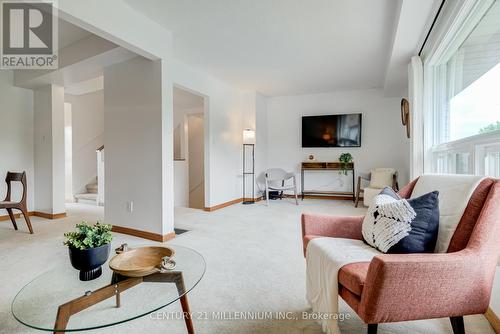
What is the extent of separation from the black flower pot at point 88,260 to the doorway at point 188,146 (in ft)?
13.4

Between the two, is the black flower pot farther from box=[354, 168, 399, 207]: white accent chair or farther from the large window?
box=[354, 168, 399, 207]: white accent chair

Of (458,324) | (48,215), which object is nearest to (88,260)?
(458,324)

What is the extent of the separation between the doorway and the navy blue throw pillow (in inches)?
175

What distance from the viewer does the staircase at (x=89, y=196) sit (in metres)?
5.55

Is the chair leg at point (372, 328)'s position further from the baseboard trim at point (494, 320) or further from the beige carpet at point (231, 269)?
the baseboard trim at point (494, 320)

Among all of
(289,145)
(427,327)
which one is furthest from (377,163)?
(427,327)

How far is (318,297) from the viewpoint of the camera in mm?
1381

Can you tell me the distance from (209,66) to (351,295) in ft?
12.7

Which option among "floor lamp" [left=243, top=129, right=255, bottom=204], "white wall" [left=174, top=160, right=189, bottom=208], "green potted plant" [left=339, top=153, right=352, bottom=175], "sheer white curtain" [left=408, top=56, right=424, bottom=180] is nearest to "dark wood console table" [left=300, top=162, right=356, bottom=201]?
"green potted plant" [left=339, top=153, right=352, bottom=175]

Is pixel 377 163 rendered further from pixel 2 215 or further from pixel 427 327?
pixel 2 215

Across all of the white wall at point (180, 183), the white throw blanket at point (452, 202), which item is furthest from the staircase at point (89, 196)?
the white throw blanket at point (452, 202)

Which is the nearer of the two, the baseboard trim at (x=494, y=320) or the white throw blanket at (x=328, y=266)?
the white throw blanket at (x=328, y=266)

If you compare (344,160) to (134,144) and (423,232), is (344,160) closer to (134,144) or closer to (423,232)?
(134,144)

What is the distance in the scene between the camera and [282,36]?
308cm
